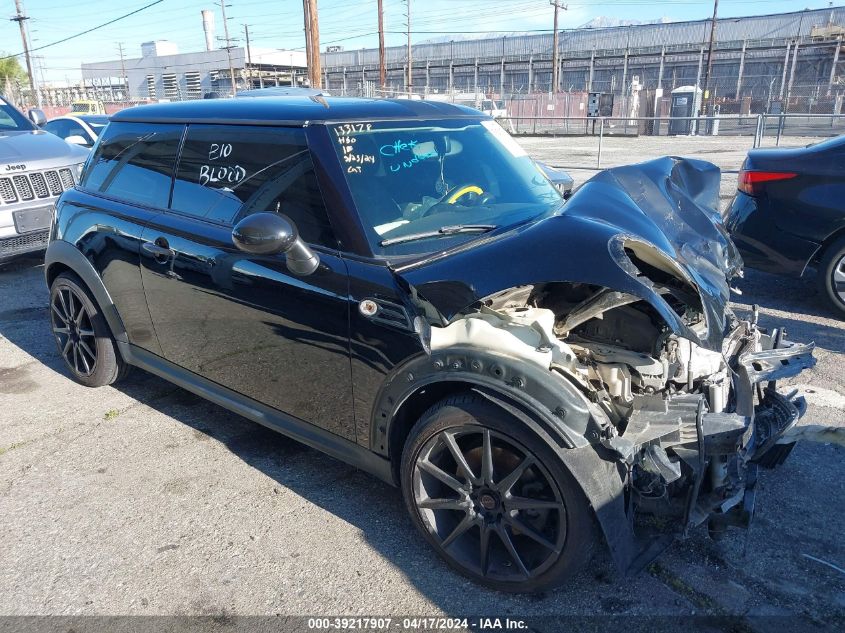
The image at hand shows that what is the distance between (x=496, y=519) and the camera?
2506 mm

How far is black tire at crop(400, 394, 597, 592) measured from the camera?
2.33 meters

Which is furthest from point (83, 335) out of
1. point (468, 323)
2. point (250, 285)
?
point (468, 323)

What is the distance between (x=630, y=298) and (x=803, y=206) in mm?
3930

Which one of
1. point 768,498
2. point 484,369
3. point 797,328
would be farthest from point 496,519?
point 797,328

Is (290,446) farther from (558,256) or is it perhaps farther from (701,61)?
(701,61)

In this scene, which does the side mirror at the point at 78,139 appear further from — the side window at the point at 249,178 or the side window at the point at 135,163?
the side window at the point at 249,178

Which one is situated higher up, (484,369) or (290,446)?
(484,369)

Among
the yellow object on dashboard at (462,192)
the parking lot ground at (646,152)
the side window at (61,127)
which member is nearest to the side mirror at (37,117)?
the side window at (61,127)

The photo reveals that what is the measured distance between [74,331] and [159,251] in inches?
57.8

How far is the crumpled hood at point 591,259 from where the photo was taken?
2.25 m

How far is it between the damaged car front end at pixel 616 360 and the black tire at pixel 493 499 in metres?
0.09

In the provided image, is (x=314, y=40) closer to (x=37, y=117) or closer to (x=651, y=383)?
(x=37, y=117)

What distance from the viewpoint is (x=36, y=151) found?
773 centimetres

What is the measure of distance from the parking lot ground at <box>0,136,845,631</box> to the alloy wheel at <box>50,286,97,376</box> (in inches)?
15.7
